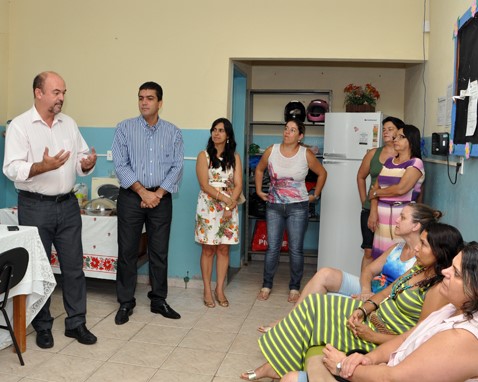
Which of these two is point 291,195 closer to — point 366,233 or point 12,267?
point 366,233

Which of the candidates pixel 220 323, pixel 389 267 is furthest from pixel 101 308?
pixel 389 267

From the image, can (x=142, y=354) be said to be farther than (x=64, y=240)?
No

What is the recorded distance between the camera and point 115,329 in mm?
3582

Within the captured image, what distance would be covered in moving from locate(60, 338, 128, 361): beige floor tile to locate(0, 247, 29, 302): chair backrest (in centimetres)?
60

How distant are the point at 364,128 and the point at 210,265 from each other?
1.98 metres

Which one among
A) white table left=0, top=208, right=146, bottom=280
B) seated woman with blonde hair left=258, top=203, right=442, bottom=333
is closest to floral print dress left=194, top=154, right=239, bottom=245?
white table left=0, top=208, right=146, bottom=280

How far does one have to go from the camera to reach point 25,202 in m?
3.15

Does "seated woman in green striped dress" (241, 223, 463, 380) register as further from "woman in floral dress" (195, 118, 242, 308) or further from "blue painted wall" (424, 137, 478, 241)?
"woman in floral dress" (195, 118, 242, 308)

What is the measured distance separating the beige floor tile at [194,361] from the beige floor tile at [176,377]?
0.04m

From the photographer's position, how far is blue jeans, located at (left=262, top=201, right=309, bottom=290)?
434 centimetres

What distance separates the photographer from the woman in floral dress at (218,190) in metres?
4.10

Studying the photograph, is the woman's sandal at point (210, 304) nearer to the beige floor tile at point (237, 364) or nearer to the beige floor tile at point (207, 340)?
the beige floor tile at point (207, 340)

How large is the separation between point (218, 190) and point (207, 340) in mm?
1200

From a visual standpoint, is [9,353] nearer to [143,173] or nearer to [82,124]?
[143,173]
